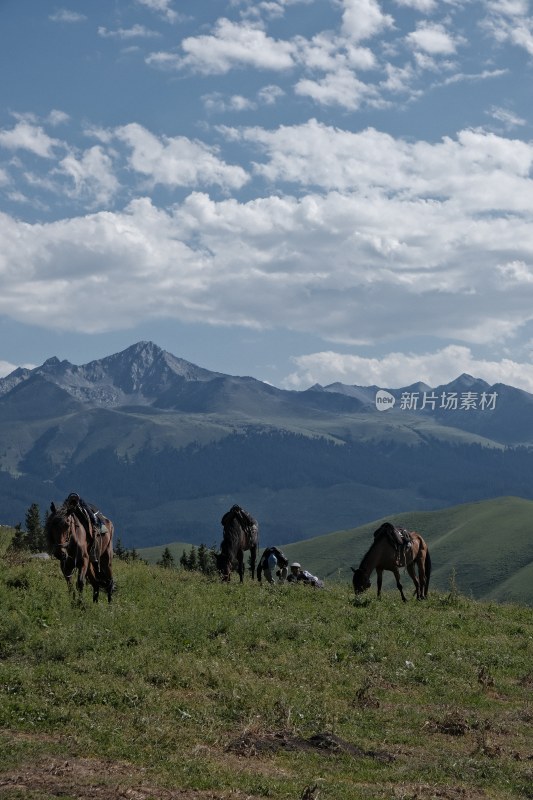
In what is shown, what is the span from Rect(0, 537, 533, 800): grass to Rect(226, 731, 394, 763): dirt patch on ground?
37mm

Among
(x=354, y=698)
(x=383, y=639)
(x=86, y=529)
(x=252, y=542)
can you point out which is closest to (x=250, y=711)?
(x=354, y=698)

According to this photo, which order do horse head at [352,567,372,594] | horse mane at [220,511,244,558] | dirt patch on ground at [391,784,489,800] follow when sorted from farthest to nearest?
horse mane at [220,511,244,558] < horse head at [352,567,372,594] < dirt patch on ground at [391,784,489,800]

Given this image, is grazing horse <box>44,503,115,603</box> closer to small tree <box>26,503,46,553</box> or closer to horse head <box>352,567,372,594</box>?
horse head <box>352,567,372,594</box>

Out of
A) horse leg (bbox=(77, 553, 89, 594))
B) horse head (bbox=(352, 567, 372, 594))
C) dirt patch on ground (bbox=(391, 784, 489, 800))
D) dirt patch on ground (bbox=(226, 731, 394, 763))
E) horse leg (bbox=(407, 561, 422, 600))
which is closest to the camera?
dirt patch on ground (bbox=(391, 784, 489, 800))

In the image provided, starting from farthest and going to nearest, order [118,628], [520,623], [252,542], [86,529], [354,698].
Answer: [252,542]
[520,623]
[86,529]
[118,628]
[354,698]

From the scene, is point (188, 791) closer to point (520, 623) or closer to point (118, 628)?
point (118, 628)

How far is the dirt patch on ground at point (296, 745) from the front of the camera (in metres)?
13.3

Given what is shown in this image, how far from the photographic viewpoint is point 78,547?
2258 cm

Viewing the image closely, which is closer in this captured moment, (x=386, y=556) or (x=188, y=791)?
(x=188, y=791)

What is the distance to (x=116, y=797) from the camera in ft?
35.7

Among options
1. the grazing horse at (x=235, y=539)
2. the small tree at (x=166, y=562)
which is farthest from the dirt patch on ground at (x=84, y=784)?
the small tree at (x=166, y=562)

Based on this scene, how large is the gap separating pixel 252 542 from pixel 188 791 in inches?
916

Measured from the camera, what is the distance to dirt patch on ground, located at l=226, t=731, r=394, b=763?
525 inches

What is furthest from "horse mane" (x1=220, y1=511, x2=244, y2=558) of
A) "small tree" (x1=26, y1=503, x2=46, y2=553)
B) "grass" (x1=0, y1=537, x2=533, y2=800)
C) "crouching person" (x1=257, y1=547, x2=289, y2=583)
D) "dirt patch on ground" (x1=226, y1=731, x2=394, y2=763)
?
"small tree" (x1=26, y1=503, x2=46, y2=553)
